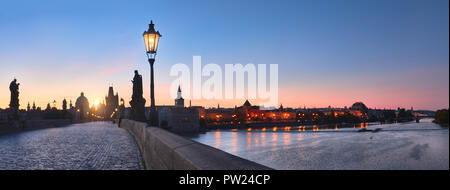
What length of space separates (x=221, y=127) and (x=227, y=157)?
6458 inches

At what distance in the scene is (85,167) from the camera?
9969 mm

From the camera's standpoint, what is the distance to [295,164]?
6066cm

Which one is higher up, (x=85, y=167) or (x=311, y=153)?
(x=85, y=167)
